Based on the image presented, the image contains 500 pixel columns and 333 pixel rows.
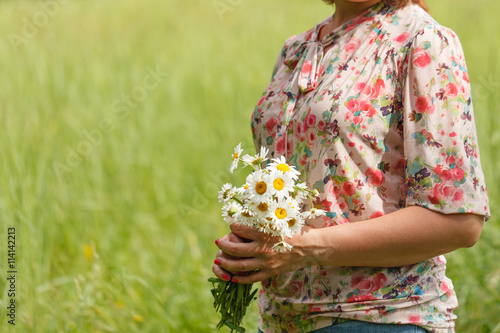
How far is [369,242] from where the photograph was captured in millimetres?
1333

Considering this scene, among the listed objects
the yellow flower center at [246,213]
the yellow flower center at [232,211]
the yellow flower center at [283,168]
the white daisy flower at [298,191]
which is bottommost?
the yellow flower center at [246,213]

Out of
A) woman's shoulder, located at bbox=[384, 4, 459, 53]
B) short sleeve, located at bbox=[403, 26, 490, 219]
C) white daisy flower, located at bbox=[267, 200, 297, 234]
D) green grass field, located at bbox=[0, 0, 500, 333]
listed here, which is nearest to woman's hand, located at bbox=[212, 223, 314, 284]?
white daisy flower, located at bbox=[267, 200, 297, 234]

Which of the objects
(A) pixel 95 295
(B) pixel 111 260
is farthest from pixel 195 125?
(A) pixel 95 295

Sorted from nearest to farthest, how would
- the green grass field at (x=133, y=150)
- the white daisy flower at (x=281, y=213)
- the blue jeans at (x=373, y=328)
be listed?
1. the white daisy flower at (x=281, y=213)
2. the blue jeans at (x=373, y=328)
3. the green grass field at (x=133, y=150)

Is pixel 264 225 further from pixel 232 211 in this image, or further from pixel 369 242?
pixel 369 242

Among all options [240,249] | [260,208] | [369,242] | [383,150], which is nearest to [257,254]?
[240,249]

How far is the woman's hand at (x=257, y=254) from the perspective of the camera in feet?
4.50

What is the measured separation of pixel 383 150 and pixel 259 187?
310 mm

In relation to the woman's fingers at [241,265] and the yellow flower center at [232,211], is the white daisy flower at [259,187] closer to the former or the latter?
the yellow flower center at [232,211]

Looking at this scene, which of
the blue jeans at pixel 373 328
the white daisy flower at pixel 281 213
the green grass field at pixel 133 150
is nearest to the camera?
the white daisy flower at pixel 281 213

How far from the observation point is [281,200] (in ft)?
4.19

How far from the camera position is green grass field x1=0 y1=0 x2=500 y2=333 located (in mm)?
2898

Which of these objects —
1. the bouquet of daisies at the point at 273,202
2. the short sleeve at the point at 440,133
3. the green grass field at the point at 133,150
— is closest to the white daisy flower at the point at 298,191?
the bouquet of daisies at the point at 273,202

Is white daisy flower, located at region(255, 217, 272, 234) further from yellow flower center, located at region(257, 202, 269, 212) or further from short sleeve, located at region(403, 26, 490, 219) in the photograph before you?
short sleeve, located at region(403, 26, 490, 219)
